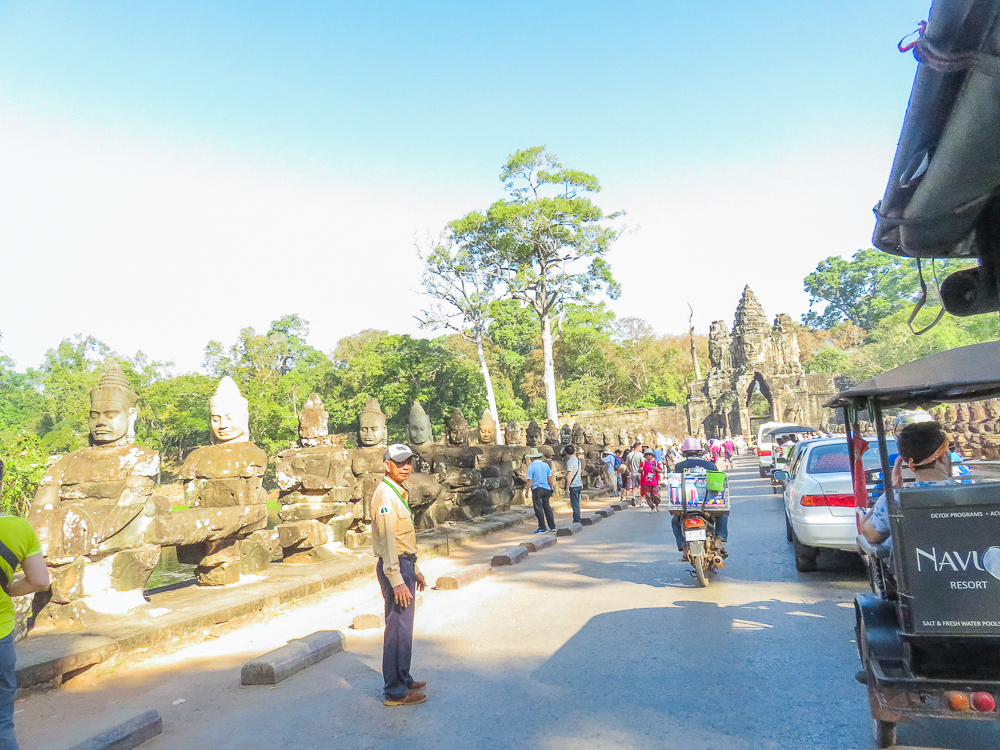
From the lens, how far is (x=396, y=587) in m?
4.36

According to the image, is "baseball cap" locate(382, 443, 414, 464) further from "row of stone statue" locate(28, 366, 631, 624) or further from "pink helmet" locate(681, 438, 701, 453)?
"pink helmet" locate(681, 438, 701, 453)

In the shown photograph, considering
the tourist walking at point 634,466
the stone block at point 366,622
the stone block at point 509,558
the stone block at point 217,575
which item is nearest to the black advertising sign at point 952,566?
the stone block at point 366,622

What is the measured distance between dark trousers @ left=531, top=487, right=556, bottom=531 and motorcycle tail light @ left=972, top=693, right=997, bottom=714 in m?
9.70

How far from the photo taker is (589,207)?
35.8m

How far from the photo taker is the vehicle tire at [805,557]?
307 inches

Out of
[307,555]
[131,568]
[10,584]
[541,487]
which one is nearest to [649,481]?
[541,487]

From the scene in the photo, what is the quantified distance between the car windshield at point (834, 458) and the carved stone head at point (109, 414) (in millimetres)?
7266

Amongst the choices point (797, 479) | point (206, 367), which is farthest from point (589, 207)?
point (797, 479)

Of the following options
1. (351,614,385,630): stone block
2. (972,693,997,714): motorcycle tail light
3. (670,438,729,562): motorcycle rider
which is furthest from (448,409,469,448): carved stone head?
(972,693,997,714): motorcycle tail light

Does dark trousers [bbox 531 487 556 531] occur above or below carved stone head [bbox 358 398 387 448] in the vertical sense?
below

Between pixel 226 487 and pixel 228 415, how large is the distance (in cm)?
83

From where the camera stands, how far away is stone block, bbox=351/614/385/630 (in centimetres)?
639

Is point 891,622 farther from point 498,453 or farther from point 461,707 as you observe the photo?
point 498,453

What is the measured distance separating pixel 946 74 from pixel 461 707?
13.5 feet
